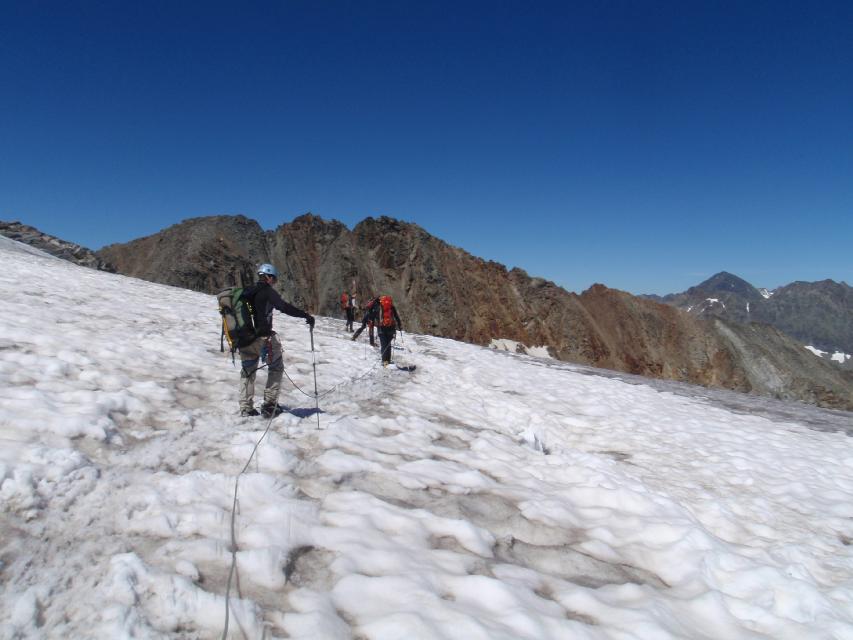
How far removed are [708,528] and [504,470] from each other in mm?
2568

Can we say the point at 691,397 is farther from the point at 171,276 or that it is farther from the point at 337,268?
the point at 337,268

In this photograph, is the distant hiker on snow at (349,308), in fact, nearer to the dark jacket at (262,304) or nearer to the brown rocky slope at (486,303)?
the dark jacket at (262,304)

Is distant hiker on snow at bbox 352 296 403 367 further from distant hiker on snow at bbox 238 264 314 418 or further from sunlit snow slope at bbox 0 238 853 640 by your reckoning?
distant hiker on snow at bbox 238 264 314 418

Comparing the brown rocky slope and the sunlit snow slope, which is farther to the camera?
the brown rocky slope

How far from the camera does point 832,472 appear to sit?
8.50 m

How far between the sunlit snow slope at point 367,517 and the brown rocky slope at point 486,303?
49.3 meters

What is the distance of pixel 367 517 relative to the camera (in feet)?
14.9

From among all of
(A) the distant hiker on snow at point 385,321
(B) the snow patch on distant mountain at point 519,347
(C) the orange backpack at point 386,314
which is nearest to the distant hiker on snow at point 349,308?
(A) the distant hiker on snow at point 385,321

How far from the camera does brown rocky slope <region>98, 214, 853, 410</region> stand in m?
59.3

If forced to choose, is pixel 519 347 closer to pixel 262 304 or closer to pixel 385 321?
pixel 385 321

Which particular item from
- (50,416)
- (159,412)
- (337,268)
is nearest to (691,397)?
(159,412)

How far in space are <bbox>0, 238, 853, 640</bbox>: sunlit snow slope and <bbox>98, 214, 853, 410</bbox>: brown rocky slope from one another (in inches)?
1943

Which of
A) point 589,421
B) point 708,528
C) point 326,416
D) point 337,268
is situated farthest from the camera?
point 337,268

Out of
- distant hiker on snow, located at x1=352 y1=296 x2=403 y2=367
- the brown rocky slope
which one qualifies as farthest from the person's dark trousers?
the brown rocky slope
